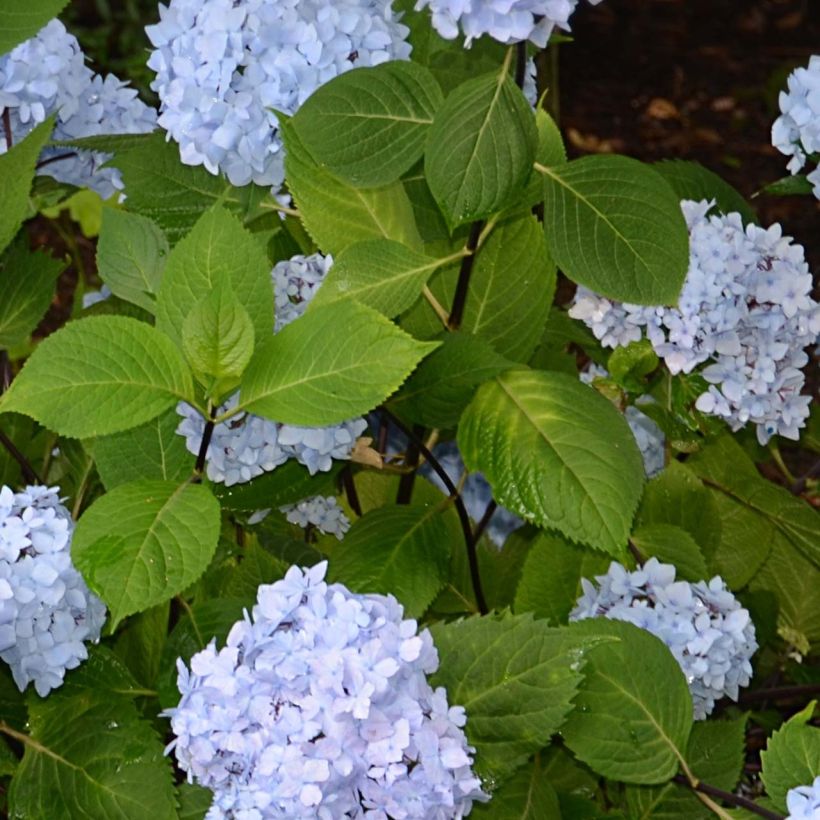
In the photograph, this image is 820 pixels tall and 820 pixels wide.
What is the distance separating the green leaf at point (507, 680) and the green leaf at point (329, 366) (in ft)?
0.72

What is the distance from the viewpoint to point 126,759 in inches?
47.1

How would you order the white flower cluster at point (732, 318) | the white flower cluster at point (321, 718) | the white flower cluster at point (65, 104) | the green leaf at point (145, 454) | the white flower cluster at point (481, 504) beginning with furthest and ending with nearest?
the white flower cluster at point (481, 504), the white flower cluster at point (65, 104), the white flower cluster at point (732, 318), the green leaf at point (145, 454), the white flower cluster at point (321, 718)

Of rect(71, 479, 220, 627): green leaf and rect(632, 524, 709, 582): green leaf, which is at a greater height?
rect(71, 479, 220, 627): green leaf

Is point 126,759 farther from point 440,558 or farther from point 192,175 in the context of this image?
point 192,175

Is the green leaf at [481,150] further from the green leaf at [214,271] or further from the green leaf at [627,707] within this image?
the green leaf at [627,707]

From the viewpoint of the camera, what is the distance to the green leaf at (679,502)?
1521 mm

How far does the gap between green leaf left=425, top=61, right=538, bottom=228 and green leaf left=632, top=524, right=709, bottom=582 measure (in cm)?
47

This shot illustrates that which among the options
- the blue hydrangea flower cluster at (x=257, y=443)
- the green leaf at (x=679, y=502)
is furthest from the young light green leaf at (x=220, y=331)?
the green leaf at (x=679, y=502)

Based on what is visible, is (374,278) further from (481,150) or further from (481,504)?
(481,504)

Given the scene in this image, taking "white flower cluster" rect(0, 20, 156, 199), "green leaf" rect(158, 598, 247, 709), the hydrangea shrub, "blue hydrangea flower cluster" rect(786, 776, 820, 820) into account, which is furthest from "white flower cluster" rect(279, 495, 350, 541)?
"blue hydrangea flower cluster" rect(786, 776, 820, 820)

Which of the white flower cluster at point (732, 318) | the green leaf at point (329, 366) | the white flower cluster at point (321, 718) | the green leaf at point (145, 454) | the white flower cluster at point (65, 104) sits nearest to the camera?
the white flower cluster at point (321, 718)

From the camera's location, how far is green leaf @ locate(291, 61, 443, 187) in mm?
1186

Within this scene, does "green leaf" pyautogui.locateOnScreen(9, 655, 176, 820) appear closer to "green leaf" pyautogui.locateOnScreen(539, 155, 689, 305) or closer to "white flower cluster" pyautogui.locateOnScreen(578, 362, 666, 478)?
"green leaf" pyautogui.locateOnScreen(539, 155, 689, 305)

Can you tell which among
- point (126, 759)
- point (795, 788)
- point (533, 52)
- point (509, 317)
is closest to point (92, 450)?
point (126, 759)
